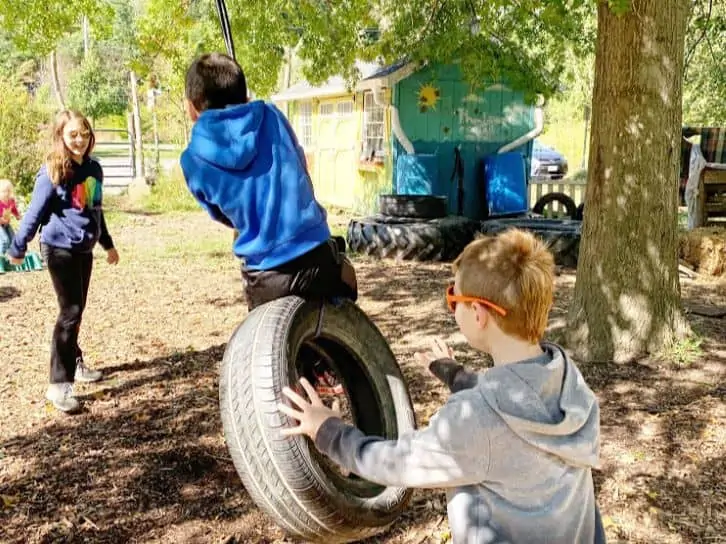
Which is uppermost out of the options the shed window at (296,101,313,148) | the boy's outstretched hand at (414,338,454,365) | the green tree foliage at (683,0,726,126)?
the green tree foliage at (683,0,726,126)

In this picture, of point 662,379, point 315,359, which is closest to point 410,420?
point 315,359

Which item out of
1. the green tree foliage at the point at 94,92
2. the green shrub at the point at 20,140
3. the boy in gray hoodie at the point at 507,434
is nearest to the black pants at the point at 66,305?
the boy in gray hoodie at the point at 507,434

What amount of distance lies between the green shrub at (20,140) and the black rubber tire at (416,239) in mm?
9045

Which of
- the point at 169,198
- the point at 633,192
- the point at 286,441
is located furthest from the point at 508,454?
the point at 169,198

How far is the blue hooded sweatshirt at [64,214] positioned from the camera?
4.66m

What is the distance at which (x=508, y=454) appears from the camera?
175cm

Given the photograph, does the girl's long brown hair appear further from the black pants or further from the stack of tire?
the stack of tire

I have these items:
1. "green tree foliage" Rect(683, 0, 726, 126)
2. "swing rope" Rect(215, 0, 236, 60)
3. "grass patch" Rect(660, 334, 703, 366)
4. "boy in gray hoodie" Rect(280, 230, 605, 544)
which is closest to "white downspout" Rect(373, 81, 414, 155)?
"green tree foliage" Rect(683, 0, 726, 126)

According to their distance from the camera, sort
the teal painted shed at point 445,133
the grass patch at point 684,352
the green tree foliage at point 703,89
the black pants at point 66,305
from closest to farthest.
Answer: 1. the black pants at point 66,305
2. the grass patch at point 684,352
3. the teal painted shed at point 445,133
4. the green tree foliage at point 703,89

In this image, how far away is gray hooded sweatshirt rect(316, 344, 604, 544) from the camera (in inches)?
68.1

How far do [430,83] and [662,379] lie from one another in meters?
9.04

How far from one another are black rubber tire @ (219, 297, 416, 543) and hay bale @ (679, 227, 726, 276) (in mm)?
7842

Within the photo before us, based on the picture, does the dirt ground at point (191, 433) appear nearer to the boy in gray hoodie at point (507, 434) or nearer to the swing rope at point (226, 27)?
the boy in gray hoodie at point (507, 434)

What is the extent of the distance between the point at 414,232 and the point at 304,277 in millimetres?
7521
